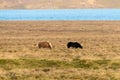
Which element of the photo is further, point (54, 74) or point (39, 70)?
point (39, 70)

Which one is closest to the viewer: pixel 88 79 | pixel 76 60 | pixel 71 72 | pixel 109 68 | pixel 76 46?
pixel 88 79

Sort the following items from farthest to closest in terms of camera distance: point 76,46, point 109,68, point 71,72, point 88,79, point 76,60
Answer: point 76,46 < point 76,60 < point 109,68 < point 71,72 < point 88,79

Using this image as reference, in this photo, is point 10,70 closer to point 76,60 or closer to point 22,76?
point 22,76

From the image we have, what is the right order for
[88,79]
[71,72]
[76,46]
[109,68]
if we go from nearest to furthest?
1. [88,79]
2. [71,72]
3. [109,68]
4. [76,46]

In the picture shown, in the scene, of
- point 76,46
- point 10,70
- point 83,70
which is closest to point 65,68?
point 83,70

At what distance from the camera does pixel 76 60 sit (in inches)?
987

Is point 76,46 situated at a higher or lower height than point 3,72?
lower

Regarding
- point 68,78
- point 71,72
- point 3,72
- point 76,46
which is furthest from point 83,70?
point 76,46

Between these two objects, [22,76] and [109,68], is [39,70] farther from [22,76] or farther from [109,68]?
[109,68]

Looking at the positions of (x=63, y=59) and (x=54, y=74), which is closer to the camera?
(x=54, y=74)

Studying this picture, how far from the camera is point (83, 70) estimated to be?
21938mm

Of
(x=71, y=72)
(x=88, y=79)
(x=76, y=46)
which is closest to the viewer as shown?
(x=88, y=79)

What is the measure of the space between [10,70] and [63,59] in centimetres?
437

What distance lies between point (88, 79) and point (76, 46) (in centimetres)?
1451
